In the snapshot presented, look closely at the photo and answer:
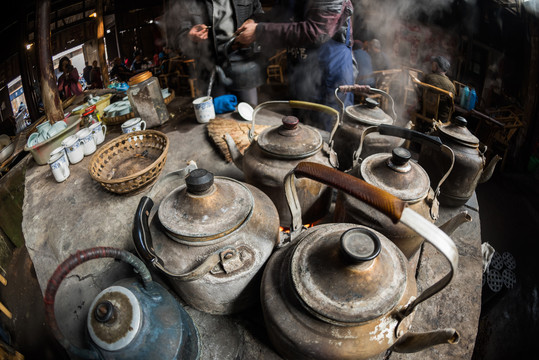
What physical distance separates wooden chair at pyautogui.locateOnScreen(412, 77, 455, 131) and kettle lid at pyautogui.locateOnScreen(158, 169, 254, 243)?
4.81m

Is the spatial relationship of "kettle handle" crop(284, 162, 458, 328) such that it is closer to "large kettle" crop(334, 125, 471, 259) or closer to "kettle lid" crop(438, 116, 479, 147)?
"large kettle" crop(334, 125, 471, 259)

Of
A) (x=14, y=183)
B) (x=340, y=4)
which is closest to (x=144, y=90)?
(x=14, y=183)

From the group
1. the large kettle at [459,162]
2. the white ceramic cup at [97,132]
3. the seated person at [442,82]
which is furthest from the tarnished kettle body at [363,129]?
the white ceramic cup at [97,132]

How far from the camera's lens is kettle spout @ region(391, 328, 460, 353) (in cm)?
121

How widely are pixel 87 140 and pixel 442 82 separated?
21.3ft

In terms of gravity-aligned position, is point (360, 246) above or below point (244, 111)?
above

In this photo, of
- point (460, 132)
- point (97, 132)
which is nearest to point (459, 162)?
point (460, 132)

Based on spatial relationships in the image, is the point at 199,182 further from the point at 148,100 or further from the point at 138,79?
the point at 138,79

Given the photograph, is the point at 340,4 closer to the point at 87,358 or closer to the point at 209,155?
the point at 209,155

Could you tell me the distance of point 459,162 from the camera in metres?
2.40

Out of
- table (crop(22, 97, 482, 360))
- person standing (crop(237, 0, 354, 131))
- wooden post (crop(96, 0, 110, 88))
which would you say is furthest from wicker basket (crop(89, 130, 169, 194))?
wooden post (crop(96, 0, 110, 88))

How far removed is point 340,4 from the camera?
3.45m

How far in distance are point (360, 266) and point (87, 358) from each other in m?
1.26

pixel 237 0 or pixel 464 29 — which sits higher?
pixel 237 0
